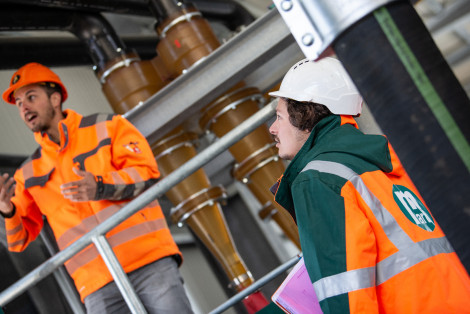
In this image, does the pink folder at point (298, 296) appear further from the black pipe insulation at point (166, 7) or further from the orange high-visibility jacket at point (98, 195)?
the black pipe insulation at point (166, 7)

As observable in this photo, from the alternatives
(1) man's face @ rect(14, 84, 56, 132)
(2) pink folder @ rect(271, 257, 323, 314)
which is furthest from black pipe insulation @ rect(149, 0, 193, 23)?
(2) pink folder @ rect(271, 257, 323, 314)

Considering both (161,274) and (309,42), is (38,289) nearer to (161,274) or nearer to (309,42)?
(161,274)

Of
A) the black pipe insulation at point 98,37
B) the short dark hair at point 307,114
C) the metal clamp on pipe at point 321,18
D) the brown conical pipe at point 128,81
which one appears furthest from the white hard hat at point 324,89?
the black pipe insulation at point 98,37

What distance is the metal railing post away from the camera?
8.43ft

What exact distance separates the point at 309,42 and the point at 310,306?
3.79 ft

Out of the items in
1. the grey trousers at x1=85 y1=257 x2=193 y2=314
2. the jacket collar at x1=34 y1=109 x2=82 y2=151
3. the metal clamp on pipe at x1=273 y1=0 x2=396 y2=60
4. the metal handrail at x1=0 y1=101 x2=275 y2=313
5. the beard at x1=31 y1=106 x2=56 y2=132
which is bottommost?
the grey trousers at x1=85 y1=257 x2=193 y2=314

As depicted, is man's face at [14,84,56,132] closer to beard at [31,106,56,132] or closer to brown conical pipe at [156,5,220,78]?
beard at [31,106,56,132]

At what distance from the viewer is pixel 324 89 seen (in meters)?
1.91

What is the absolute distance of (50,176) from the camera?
310 centimetres

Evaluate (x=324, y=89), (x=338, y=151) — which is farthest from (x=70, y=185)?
(x=338, y=151)

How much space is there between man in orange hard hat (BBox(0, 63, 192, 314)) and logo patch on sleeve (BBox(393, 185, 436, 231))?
1.40 metres

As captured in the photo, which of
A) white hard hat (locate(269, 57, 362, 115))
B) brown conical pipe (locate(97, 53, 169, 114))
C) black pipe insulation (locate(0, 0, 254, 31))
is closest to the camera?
white hard hat (locate(269, 57, 362, 115))

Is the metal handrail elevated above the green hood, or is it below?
above

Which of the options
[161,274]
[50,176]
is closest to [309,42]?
[161,274]
